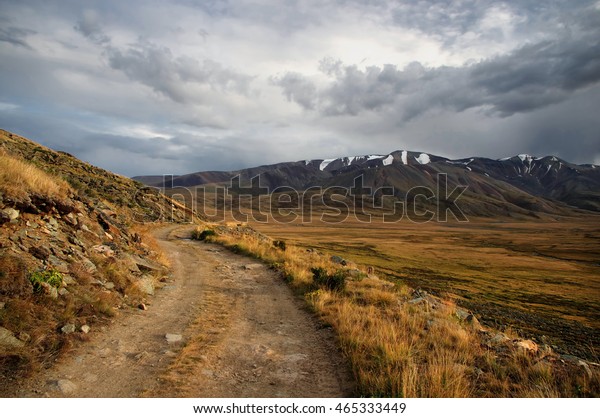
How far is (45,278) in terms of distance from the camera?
24.8 ft

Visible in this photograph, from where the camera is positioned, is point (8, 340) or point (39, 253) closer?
point (8, 340)

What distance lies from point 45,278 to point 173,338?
3245 mm

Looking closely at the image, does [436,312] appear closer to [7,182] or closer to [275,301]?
[275,301]

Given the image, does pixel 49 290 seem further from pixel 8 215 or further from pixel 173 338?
pixel 8 215

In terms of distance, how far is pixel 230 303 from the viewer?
10648 mm

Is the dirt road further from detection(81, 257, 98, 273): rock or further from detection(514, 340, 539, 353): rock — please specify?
detection(514, 340, 539, 353): rock

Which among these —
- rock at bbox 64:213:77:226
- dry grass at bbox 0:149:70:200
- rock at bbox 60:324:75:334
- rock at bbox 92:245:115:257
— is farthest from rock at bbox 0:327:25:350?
rock at bbox 64:213:77:226

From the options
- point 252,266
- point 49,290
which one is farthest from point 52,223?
point 252,266

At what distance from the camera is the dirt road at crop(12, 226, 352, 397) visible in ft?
17.6

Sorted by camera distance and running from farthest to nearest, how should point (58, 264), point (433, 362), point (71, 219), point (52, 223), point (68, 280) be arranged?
point (71, 219) < point (52, 223) < point (58, 264) < point (68, 280) < point (433, 362)

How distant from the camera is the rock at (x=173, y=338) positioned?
283 inches

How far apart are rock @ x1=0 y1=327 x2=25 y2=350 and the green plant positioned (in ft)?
4.79

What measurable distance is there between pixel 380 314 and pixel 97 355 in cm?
692
